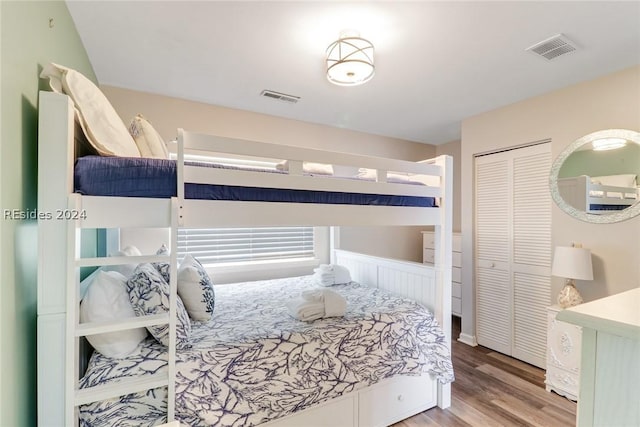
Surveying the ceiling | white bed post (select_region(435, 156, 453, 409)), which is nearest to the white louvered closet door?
the ceiling

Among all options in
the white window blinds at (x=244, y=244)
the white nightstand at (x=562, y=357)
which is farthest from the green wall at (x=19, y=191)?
the white nightstand at (x=562, y=357)

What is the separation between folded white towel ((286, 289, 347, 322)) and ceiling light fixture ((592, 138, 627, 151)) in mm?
2332

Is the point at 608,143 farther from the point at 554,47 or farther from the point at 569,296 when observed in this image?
the point at 569,296

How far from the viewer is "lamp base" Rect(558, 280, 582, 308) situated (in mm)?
2307

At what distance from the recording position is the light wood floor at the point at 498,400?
2014 millimetres

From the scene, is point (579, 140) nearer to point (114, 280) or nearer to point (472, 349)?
point (472, 349)

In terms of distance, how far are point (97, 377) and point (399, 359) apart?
1622 millimetres

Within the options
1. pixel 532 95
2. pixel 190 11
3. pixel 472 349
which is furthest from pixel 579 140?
pixel 190 11

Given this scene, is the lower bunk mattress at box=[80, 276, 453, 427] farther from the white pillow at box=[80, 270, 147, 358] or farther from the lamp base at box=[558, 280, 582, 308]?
the lamp base at box=[558, 280, 582, 308]

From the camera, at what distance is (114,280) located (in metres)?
1.44

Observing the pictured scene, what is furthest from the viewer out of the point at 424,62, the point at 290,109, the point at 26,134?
the point at 290,109

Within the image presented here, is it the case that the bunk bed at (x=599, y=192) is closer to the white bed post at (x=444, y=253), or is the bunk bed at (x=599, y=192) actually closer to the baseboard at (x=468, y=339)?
the white bed post at (x=444, y=253)

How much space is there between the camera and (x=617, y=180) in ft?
7.37

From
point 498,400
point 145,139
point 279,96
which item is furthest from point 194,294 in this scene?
point 498,400
